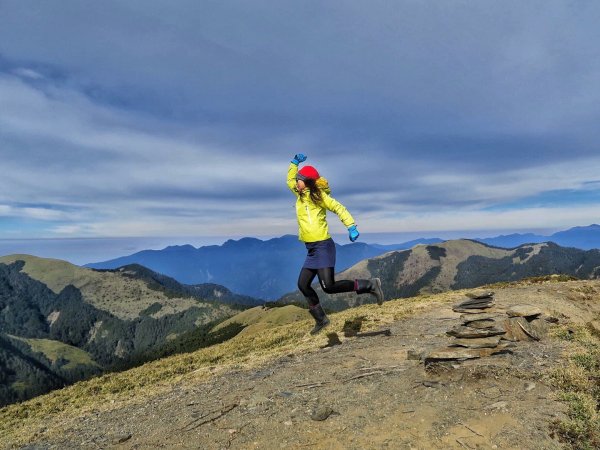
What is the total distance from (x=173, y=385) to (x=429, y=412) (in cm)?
900

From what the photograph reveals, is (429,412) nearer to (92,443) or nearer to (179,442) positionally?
(179,442)

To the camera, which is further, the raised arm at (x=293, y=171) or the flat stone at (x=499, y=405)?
the raised arm at (x=293, y=171)

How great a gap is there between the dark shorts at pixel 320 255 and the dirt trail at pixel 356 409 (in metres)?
2.92

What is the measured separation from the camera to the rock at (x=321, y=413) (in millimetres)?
7260

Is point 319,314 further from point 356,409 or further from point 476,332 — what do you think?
point 356,409

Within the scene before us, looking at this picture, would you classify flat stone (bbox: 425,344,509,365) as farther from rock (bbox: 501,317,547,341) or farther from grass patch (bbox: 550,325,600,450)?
rock (bbox: 501,317,547,341)

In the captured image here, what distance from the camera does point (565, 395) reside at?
22.8ft

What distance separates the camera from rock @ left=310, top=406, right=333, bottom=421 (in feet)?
23.8

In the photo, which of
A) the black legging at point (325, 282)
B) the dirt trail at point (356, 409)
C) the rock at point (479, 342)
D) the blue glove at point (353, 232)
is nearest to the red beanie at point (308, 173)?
the blue glove at point (353, 232)

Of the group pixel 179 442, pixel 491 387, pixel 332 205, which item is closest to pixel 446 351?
pixel 491 387

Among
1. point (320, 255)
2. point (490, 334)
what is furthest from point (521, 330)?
point (320, 255)

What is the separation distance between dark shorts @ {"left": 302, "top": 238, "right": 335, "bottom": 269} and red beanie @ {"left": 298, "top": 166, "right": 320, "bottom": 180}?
6.60ft

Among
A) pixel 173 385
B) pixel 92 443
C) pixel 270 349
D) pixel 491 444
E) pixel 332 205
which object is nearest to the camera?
pixel 491 444

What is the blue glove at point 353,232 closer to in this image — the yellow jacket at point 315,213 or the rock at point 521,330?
the yellow jacket at point 315,213
